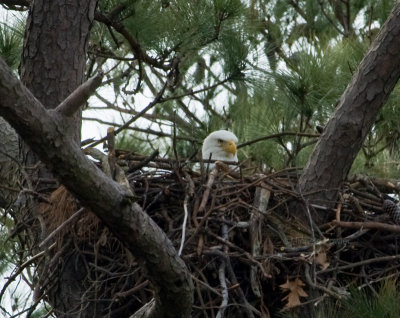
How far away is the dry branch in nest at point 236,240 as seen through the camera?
361 centimetres

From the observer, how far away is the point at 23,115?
92.5 inches

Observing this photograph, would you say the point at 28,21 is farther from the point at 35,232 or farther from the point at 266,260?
the point at 266,260

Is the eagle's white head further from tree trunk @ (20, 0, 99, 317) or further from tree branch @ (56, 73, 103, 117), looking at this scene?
tree branch @ (56, 73, 103, 117)

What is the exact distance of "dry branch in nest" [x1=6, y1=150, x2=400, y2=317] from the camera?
3605 millimetres

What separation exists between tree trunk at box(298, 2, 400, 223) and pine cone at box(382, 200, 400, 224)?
9.9 inches

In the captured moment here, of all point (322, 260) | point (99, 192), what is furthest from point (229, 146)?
point (99, 192)

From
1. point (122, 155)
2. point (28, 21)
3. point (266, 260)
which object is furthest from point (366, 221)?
point (28, 21)

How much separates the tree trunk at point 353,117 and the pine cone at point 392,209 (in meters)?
0.25

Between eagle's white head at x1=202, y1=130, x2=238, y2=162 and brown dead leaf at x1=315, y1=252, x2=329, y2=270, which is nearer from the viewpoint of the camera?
brown dead leaf at x1=315, y1=252, x2=329, y2=270

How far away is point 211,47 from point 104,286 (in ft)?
5.18

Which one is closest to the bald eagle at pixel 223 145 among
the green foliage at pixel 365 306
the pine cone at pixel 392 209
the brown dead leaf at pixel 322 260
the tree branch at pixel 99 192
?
the pine cone at pixel 392 209

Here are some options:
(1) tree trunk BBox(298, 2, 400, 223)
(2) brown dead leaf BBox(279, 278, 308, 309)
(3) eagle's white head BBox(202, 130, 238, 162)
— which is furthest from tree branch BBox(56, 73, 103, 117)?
(3) eagle's white head BBox(202, 130, 238, 162)

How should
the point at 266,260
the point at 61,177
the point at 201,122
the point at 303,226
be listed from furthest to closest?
the point at 201,122
the point at 303,226
the point at 266,260
the point at 61,177

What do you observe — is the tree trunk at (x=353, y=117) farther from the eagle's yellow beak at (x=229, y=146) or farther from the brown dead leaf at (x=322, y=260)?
the eagle's yellow beak at (x=229, y=146)
